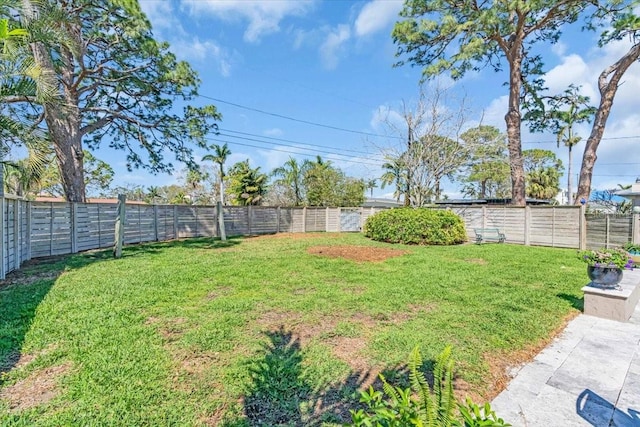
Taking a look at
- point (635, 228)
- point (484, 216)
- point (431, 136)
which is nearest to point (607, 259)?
point (635, 228)

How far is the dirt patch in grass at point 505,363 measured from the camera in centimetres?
242

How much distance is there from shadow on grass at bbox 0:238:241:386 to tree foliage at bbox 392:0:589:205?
13.6 m

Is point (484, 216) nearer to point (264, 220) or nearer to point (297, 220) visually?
point (297, 220)

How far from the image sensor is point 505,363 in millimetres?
2785

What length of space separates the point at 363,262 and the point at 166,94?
10013 millimetres

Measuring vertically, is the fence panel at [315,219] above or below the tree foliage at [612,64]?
below

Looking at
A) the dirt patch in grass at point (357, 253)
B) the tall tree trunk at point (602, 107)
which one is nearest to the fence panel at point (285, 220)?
the dirt patch in grass at point (357, 253)

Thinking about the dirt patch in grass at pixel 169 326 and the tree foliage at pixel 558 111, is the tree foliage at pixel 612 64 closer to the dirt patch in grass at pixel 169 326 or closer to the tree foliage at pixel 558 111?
the tree foliage at pixel 558 111

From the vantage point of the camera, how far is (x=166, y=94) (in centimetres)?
1190

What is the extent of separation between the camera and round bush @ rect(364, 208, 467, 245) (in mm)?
11367

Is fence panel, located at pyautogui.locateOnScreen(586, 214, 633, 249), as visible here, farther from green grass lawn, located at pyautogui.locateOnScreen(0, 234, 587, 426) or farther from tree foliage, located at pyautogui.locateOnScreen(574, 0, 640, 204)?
green grass lawn, located at pyautogui.locateOnScreen(0, 234, 587, 426)

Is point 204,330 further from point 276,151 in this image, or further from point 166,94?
point 276,151

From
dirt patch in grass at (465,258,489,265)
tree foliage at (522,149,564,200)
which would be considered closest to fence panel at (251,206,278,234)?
dirt patch in grass at (465,258,489,265)

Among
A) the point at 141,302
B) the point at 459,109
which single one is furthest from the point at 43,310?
the point at 459,109
